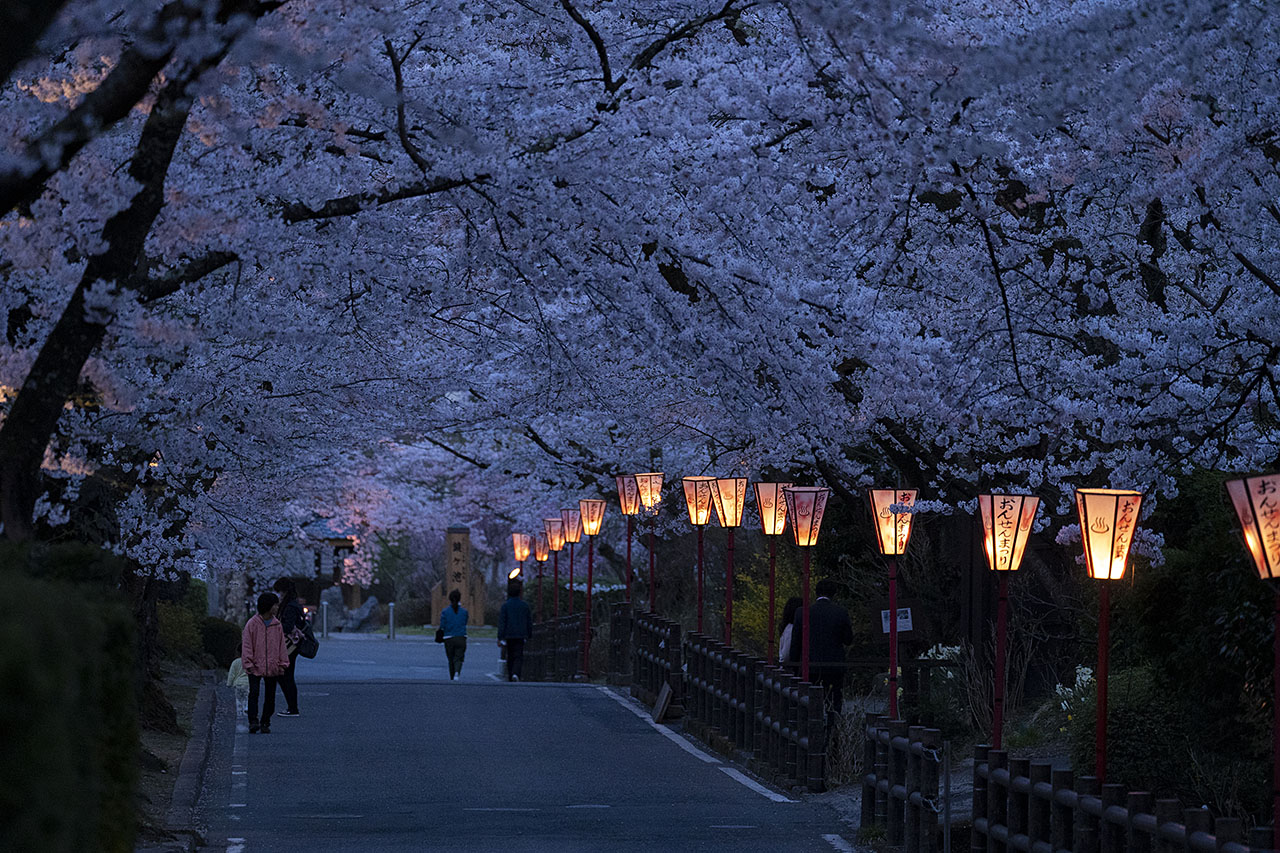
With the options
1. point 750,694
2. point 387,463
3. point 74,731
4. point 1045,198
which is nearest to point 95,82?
point 74,731

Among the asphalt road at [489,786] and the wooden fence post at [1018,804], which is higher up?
the wooden fence post at [1018,804]

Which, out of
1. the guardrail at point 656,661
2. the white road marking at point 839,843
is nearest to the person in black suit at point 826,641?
the guardrail at point 656,661

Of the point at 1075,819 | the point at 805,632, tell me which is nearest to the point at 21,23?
the point at 1075,819

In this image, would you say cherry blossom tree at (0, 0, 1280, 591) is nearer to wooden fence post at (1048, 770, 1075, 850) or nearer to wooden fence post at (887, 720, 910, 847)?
wooden fence post at (887, 720, 910, 847)

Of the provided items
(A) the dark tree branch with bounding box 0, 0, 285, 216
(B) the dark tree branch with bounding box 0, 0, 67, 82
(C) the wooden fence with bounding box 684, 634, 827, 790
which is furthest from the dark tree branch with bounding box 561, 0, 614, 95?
(C) the wooden fence with bounding box 684, 634, 827, 790

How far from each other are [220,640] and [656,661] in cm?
1086

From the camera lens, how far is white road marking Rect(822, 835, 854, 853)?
1098cm

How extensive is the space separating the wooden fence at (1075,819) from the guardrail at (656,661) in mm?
9543

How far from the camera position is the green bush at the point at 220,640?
92.6 feet

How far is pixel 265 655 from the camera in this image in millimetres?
17109

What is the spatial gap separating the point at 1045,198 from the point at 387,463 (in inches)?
1204

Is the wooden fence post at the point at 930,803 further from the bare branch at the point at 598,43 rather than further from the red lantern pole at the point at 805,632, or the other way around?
the bare branch at the point at 598,43

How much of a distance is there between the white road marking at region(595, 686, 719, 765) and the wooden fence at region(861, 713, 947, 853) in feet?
Answer: 14.5

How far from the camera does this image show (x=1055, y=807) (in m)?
8.48
